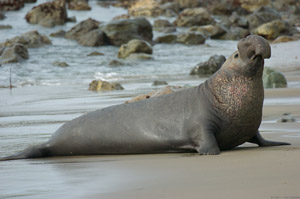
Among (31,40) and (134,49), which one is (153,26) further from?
(134,49)

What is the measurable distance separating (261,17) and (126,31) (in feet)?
43.1

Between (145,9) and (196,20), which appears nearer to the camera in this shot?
(196,20)

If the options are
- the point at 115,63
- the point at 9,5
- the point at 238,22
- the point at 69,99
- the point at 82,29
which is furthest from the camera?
the point at 9,5

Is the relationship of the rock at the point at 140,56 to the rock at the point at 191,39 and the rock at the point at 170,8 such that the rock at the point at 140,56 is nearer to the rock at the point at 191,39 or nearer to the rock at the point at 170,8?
the rock at the point at 191,39

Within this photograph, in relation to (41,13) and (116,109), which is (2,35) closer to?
(41,13)

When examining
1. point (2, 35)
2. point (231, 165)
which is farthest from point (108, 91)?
point (2, 35)

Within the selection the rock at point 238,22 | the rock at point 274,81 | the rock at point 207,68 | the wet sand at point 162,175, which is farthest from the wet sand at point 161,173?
the rock at point 238,22

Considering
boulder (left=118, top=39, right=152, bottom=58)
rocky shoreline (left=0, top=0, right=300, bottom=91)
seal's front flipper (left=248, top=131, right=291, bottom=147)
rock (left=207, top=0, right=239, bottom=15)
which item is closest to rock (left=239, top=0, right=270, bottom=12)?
rocky shoreline (left=0, top=0, right=300, bottom=91)

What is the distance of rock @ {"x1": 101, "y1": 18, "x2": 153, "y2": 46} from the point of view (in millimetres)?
29781

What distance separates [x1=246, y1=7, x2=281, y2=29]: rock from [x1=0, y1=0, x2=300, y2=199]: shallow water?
28.6 ft

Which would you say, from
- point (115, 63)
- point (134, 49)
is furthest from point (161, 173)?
point (134, 49)

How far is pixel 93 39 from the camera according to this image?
29.0 metres

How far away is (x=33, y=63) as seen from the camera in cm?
2220

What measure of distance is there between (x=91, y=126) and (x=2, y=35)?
2773cm
